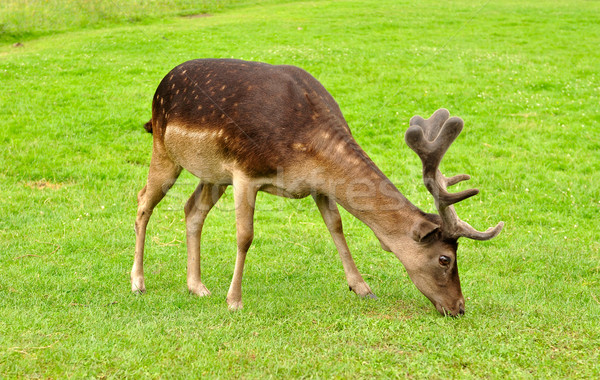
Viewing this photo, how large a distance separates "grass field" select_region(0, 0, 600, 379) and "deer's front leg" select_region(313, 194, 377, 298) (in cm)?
17

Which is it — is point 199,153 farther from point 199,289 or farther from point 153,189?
point 199,289

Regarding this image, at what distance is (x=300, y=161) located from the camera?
20.0ft

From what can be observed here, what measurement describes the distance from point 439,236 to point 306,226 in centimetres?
A: 426

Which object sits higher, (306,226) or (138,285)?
(138,285)

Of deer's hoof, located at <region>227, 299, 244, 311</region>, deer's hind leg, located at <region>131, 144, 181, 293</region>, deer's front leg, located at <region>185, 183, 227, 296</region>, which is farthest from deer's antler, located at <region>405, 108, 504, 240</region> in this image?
deer's hind leg, located at <region>131, 144, 181, 293</region>

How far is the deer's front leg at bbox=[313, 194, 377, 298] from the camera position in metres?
6.82

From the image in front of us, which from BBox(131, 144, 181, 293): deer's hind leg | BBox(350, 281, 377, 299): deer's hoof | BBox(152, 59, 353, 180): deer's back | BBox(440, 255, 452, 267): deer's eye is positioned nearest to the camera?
BBox(440, 255, 452, 267): deer's eye

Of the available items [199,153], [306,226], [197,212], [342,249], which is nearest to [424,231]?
[342,249]

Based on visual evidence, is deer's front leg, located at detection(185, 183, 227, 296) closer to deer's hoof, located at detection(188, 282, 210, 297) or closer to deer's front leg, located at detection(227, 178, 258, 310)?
deer's hoof, located at detection(188, 282, 210, 297)

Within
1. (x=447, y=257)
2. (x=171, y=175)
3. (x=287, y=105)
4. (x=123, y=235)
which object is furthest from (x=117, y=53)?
(x=447, y=257)

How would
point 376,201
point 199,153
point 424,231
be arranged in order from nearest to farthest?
point 424,231, point 376,201, point 199,153

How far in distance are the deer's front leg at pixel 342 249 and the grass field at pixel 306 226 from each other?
0.17 metres

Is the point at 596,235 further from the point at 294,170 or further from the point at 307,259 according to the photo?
the point at 294,170

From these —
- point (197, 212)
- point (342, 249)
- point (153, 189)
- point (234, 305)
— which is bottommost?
point (234, 305)
